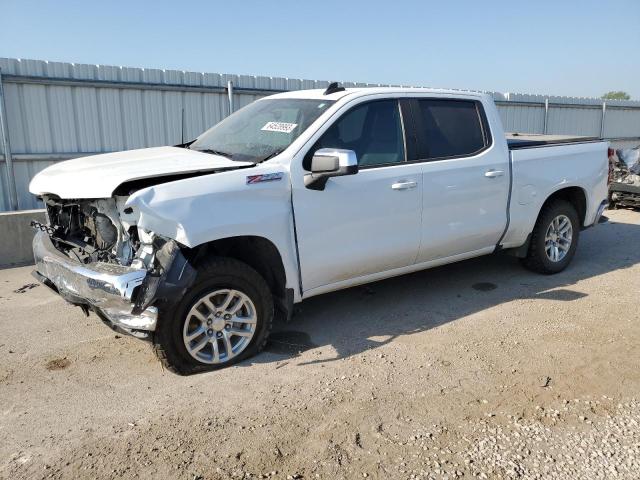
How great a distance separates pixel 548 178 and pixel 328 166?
9.92 ft

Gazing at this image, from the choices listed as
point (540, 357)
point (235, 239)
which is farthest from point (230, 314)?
point (540, 357)

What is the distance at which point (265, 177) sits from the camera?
393cm

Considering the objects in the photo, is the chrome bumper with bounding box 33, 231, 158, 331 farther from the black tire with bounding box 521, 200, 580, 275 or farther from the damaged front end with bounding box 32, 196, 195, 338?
the black tire with bounding box 521, 200, 580, 275

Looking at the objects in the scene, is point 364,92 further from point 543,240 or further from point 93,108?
point 93,108

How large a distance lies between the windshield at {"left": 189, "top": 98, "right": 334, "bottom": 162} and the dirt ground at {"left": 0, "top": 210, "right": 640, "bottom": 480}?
155 cm

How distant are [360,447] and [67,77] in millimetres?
7200

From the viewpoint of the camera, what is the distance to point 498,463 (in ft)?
9.51

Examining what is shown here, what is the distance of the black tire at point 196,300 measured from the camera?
3.65m

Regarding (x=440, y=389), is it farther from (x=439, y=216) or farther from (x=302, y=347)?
(x=439, y=216)

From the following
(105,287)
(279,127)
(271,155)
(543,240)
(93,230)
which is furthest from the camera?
(543,240)

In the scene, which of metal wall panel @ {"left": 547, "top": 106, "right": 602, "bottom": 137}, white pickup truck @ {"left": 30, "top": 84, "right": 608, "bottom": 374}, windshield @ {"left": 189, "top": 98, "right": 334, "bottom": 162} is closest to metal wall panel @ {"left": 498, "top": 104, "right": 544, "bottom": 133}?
metal wall panel @ {"left": 547, "top": 106, "right": 602, "bottom": 137}

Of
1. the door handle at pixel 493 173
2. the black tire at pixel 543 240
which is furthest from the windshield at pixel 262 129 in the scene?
the black tire at pixel 543 240

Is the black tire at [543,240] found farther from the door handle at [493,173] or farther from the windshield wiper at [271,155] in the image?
the windshield wiper at [271,155]

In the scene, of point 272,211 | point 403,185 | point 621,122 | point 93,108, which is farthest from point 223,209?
point 621,122
